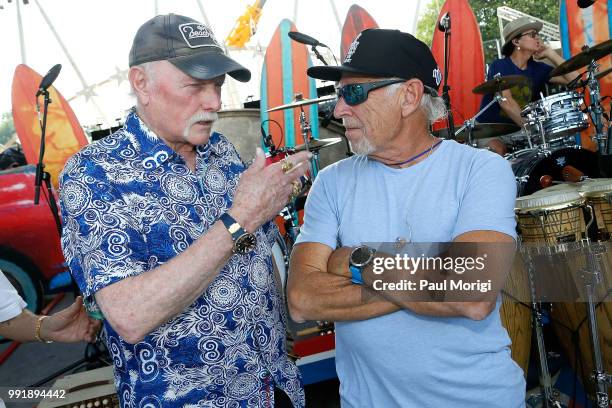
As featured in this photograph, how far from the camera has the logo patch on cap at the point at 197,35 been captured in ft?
5.03

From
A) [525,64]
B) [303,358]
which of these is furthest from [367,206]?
[525,64]

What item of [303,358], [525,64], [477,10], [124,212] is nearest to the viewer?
[124,212]

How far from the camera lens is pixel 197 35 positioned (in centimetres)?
157

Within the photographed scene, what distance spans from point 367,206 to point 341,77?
20.3 inches

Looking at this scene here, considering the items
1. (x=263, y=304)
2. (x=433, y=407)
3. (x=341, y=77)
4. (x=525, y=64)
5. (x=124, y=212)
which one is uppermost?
(x=525, y=64)

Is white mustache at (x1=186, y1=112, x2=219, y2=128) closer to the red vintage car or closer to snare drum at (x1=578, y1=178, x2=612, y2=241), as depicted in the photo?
snare drum at (x1=578, y1=178, x2=612, y2=241)

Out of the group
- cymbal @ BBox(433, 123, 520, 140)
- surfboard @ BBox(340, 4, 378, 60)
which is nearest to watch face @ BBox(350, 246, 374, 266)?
cymbal @ BBox(433, 123, 520, 140)

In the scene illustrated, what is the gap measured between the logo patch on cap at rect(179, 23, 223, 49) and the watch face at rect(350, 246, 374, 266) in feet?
2.67

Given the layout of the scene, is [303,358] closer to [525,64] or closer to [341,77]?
[341,77]

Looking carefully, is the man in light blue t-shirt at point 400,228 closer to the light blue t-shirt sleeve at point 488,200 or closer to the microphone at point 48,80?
the light blue t-shirt sleeve at point 488,200

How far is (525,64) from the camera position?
5.71m

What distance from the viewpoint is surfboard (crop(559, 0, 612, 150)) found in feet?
20.2

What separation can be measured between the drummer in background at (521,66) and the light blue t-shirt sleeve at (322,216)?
405 centimetres

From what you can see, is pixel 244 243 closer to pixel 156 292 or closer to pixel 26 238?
pixel 156 292
